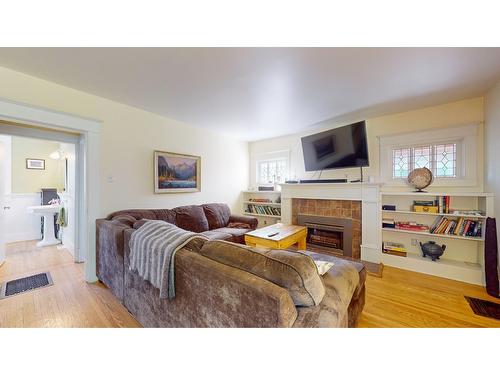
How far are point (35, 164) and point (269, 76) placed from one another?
529cm

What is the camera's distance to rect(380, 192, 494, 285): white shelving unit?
2.36 m

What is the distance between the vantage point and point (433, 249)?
8.52 ft

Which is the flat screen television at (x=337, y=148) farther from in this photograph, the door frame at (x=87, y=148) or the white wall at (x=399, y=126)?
the door frame at (x=87, y=148)

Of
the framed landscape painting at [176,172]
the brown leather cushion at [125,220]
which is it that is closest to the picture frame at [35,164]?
the framed landscape painting at [176,172]

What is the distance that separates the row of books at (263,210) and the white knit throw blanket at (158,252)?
2833 millimetres

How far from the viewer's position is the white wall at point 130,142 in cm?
205

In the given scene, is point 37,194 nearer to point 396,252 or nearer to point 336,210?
point 336,210

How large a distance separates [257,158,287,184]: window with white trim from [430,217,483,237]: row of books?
2.57m

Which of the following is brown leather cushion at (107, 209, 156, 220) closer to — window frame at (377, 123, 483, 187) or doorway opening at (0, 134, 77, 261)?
doorway opening at (0, 134, 77, 261)
